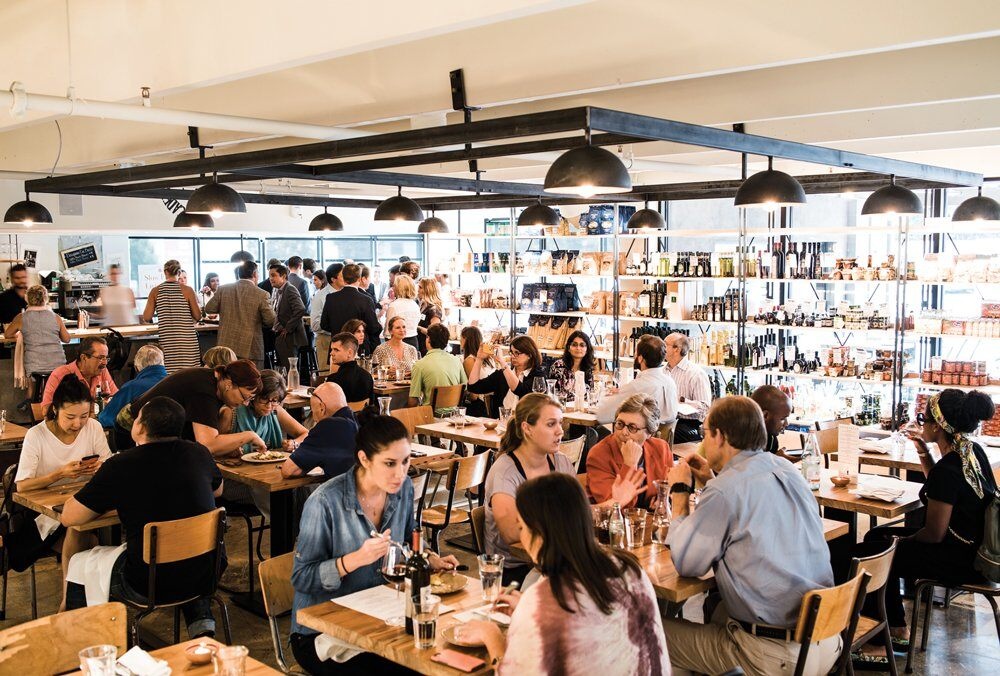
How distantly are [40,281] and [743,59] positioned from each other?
11930 mm

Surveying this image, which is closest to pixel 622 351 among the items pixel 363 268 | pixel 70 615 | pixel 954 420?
pixel 363 268

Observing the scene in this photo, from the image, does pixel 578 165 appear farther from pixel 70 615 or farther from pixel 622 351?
pixel 622 351

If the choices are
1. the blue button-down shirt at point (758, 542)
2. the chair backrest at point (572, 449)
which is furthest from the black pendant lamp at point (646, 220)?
the blue button-down shirt at point (758, 542)

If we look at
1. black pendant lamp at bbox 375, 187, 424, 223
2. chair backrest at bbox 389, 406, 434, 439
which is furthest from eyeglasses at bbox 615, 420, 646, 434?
black pendant lamp at bbox 375, 187, 424, 223

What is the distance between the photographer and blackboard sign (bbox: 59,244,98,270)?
49.1 ft

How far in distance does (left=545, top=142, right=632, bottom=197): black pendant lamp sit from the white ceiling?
2.29 feet

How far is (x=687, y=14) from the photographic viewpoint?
5.01 metres

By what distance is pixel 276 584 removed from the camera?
143 inches

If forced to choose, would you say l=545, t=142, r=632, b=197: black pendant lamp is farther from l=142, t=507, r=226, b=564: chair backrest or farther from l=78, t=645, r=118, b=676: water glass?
l=78, t=645, r=118, b=676: water glass

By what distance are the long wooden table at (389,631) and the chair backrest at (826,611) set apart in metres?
1.14

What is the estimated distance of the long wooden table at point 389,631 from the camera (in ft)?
9.75

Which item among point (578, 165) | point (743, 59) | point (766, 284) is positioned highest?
point (743, 59)

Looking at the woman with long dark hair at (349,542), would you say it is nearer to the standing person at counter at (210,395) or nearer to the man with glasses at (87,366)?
the standing person at counter at (210,395)

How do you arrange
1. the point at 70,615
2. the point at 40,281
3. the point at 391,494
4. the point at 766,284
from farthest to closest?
1. the point at 40,281
2. the point at 766,284
3. the point at 391,494
4. the point at 70,615
